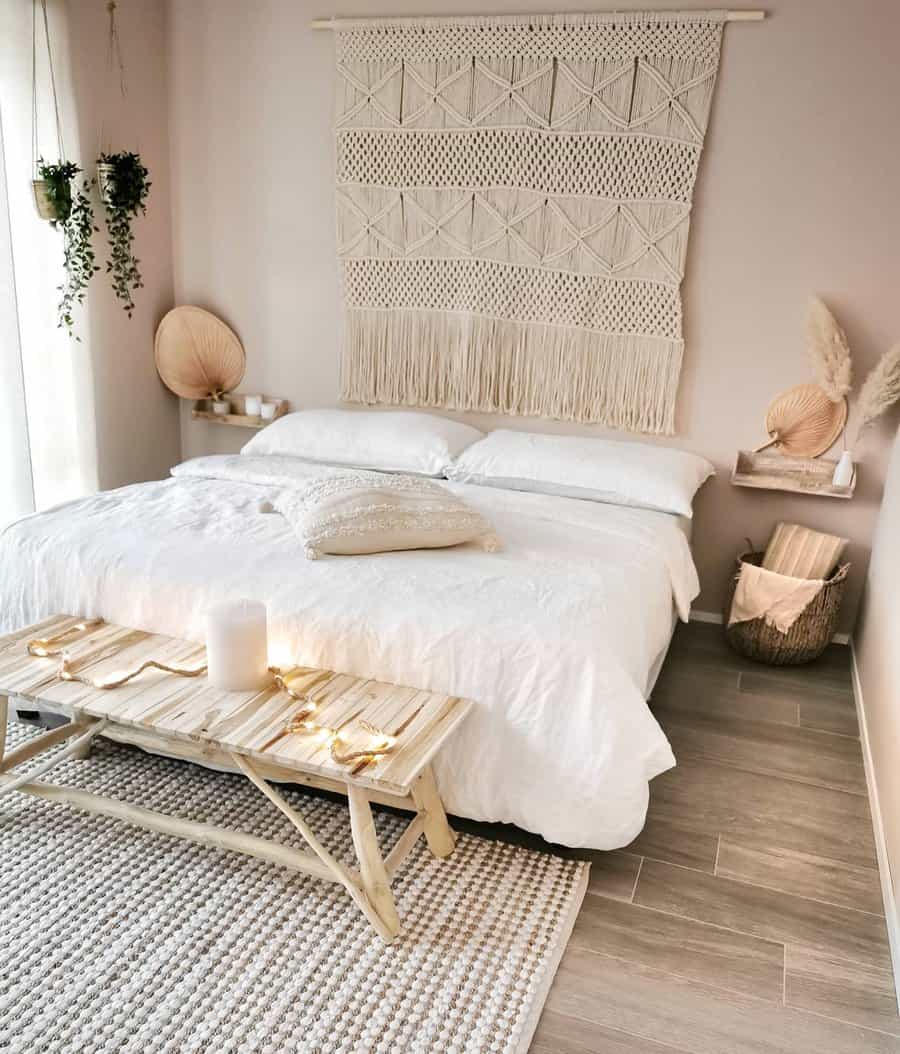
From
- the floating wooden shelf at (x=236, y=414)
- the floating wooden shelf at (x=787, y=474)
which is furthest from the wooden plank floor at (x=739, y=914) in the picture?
the floating wooden shelf at (x=236, y=414)

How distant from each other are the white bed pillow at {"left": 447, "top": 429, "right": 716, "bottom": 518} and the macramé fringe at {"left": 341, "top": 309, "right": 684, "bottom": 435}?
0.69 feet

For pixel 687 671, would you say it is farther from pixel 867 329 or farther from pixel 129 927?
pixel 129 927

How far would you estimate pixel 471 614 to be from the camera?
5.99ft

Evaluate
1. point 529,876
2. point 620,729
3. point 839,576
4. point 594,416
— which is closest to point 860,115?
point 594,416

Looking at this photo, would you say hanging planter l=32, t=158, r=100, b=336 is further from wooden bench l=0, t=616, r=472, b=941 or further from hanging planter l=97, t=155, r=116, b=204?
wooden bench l=0, t=616, r=472, b=941

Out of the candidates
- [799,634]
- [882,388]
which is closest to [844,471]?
[882,388]

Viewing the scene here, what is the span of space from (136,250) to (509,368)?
1.61 meters

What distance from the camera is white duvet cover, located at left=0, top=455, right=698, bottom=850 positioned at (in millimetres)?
1753

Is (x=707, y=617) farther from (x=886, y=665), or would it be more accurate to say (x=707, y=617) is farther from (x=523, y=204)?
(x=523, y=204)

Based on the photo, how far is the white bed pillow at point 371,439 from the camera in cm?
304

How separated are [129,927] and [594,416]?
2.33m

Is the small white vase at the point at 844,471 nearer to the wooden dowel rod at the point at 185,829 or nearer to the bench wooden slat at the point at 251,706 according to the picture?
the bench wooden slat at the point at 251,706

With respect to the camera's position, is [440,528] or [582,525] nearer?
[440,528]

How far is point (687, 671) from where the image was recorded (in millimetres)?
2879
